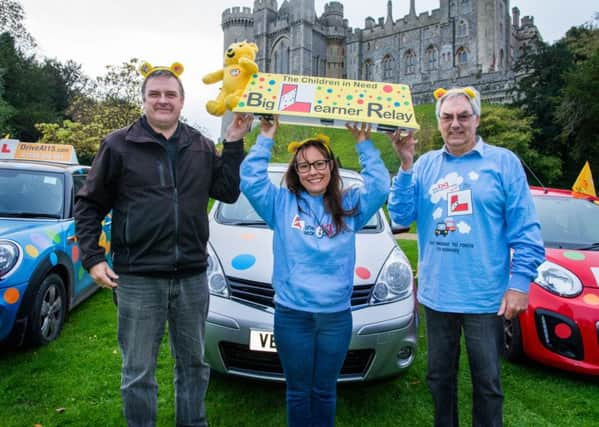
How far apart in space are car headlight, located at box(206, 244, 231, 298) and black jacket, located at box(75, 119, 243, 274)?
74cm

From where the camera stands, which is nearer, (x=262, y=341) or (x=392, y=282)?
(x=262, y=341)

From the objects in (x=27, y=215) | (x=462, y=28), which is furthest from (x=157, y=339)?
(x=462, y=28)

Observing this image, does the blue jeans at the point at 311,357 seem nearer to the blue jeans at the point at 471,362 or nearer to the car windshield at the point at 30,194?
the blue jeans at the point at 471,362

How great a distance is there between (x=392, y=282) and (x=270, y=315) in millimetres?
976

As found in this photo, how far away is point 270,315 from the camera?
290cm

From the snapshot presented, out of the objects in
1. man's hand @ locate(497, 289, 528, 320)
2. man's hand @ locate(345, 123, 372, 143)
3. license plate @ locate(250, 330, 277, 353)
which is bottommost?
license plate @ locate(250, 330, 277, 353)

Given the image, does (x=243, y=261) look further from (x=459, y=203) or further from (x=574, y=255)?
(x=574, y=255)

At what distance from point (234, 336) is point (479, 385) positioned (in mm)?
1545

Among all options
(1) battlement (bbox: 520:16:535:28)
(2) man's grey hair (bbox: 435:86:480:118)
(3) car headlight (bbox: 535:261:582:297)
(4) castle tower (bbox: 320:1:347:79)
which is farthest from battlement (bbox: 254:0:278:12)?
(2) man's grey hair (bbox: 435:86:480:118)

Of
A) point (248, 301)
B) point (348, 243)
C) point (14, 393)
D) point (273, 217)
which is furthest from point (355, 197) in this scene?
point (14, 393)

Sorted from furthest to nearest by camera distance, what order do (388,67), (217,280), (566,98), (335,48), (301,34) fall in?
(335,48), (301,34), (388,67), (566,98), (217,280)

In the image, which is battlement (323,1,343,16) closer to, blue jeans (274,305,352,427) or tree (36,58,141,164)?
tree (36,58,141,164)

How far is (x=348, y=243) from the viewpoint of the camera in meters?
2.27

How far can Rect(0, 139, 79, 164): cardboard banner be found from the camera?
729cm
